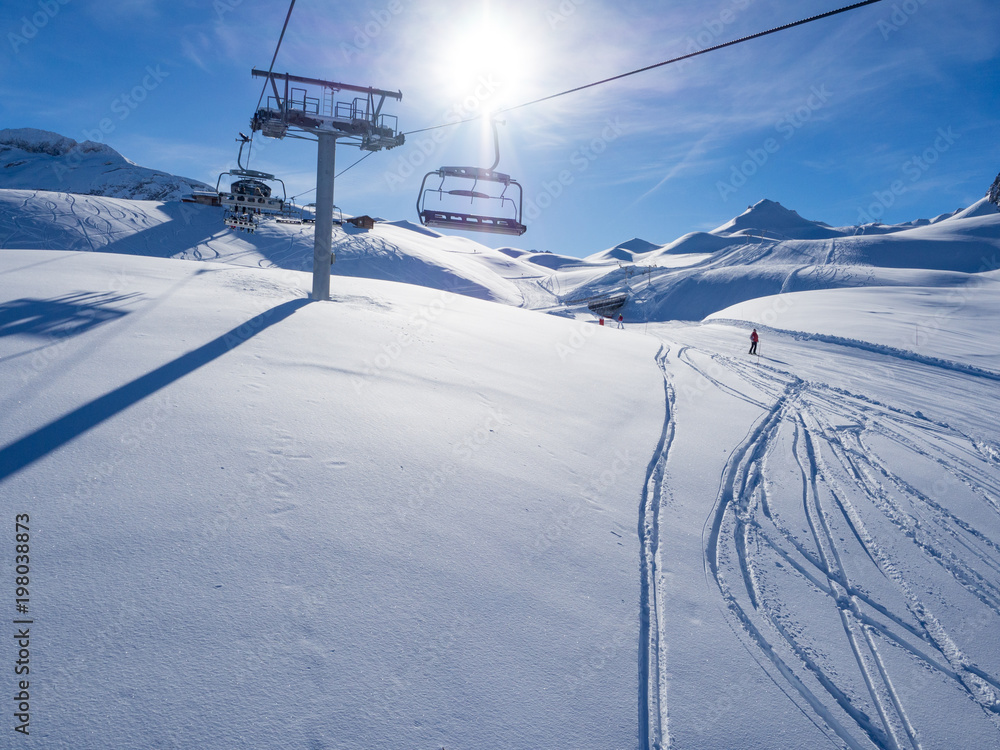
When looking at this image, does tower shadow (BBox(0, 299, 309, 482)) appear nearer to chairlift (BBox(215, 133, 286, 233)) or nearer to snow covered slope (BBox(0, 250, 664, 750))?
snow covered slope (BBox(0, 250, 664, 750))

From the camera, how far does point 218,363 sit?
659 cm

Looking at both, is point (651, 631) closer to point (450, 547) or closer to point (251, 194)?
point (450, 547)

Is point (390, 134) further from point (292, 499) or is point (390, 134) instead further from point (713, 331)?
point (713, 331)

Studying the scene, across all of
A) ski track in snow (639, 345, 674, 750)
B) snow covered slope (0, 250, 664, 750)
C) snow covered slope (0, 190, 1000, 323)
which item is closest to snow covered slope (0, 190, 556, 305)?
snow covered slope (0, 190, 1000, 323)

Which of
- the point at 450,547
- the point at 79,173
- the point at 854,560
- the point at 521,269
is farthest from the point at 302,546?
the point at 79,173

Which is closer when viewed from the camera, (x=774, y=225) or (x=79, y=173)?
(x=79, y=173)

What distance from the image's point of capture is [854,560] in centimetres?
512

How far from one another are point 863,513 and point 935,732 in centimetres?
320

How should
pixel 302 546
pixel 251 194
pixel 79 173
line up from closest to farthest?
pixel 302 546 < pixel 251 194 < pixel 79 173

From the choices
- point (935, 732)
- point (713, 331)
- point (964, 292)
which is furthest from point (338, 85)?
point (964, 292)

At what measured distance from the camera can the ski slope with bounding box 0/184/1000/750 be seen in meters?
2.83

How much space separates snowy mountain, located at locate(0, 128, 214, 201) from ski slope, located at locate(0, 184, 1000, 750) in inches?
2514

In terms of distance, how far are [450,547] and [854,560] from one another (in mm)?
4233

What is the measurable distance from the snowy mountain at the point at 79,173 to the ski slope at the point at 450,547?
209 feet
